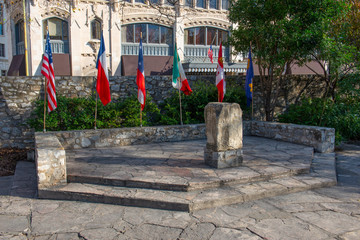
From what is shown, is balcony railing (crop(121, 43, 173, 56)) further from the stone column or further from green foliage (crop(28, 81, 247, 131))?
the stone column

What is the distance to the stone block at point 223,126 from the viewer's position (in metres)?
5.66

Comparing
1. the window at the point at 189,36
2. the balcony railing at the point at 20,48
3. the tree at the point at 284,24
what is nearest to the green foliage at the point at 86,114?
the tree at the point at 284,24

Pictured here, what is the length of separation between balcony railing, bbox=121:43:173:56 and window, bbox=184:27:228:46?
1.61 metres

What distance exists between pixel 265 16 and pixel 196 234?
26.5 ft

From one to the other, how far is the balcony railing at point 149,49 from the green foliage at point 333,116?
11964 millimetres

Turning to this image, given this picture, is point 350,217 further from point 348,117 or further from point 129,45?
point 129,45

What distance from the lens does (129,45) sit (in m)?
19.7

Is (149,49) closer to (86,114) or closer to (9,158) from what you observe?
(86,114)

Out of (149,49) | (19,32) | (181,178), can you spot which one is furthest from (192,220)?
(19,32)

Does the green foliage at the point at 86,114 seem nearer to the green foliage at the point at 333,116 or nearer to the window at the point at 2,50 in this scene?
the green foliage at the point at 333,116

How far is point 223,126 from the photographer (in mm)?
5680

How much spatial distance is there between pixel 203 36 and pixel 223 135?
55.3 ft

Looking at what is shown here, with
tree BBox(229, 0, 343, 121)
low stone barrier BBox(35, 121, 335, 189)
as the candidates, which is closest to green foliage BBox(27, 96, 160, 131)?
low stone barrier BBox(35, 121, 335, 189)

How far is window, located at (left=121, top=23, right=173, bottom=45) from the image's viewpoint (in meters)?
19.7
